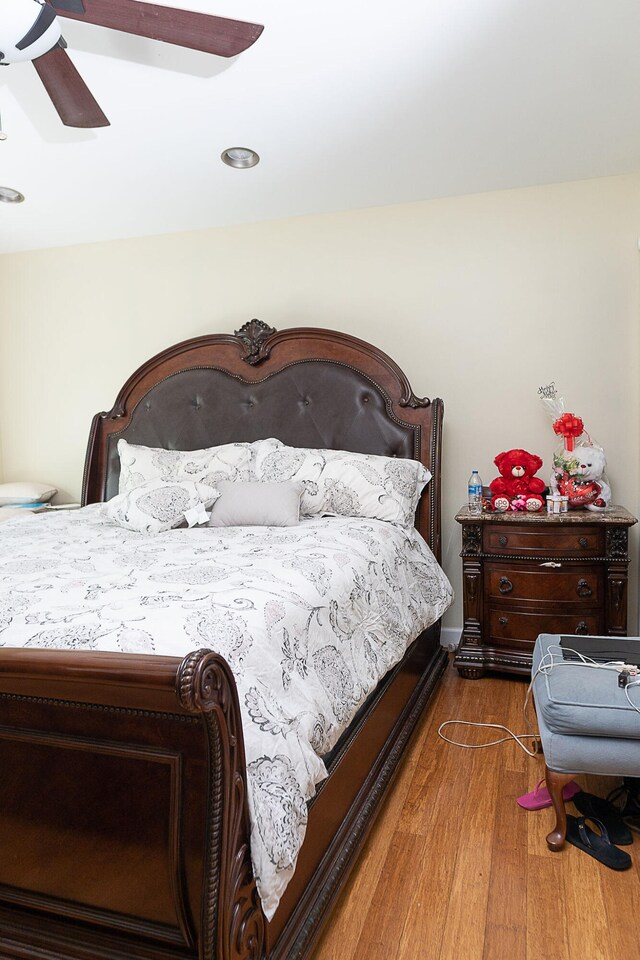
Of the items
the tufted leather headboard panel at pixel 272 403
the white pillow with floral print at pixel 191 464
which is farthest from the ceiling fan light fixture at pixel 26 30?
the tufted leather headboard panel at pixel 272 403

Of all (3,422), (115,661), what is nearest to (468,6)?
(115,661)

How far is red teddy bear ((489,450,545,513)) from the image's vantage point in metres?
3.05

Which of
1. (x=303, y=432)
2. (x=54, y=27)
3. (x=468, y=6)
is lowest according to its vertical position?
(x=303, y=432)

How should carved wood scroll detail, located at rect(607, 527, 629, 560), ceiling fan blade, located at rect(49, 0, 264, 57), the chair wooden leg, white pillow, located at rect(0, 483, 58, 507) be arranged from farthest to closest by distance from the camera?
white pillow, located at rect(0, 483, 58, 507) → carved wood scroll detail, located at rect(607, 527, 629, 560) → the chair wooden leg → ceiling fan blade, located at rect(49, 0, 264, 57)

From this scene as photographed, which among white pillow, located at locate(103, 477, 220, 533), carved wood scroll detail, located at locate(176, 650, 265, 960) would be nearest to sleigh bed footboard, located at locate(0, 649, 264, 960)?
carved wood scroll detail, located at locate(176, 650, 265, 960)

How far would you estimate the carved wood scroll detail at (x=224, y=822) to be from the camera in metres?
0.96

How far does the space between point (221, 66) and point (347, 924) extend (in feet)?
8.46

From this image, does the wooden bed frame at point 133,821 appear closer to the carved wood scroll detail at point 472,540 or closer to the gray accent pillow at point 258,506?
the gray accent pillow at point 258,506

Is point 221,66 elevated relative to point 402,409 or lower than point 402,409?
elevated

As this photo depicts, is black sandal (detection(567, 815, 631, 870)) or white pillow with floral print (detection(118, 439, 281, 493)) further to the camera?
white pillow with floral print (detection(118, 439, 281, 493))

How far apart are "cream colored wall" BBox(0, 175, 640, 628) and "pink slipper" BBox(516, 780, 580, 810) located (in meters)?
1.48

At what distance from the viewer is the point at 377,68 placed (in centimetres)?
223

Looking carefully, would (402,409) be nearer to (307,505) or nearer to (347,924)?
(307,505)

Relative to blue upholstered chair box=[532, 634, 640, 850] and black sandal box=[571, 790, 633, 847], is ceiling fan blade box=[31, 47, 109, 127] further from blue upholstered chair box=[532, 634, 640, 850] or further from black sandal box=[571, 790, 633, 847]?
black sandal box=[571, 790, 633, 847]
